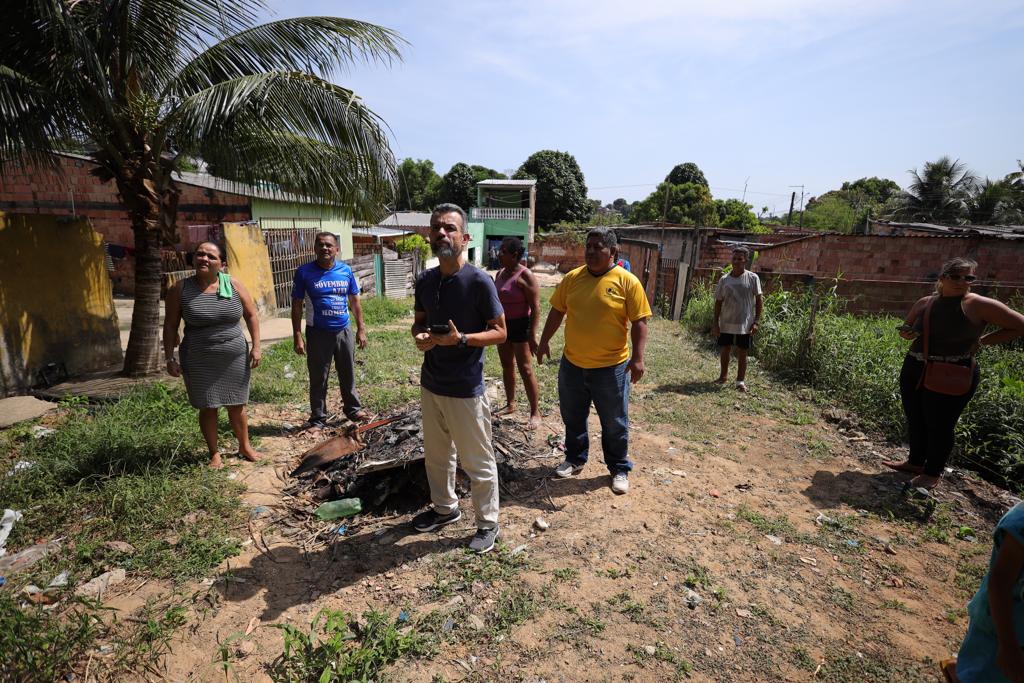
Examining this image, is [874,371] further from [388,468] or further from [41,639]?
Answer: [41,639]

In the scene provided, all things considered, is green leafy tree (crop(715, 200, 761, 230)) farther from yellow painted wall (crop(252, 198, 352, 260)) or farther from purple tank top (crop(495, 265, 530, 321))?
purple tank top (crop(495, 265, 530, 321))

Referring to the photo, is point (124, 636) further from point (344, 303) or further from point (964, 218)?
point (964, 218)

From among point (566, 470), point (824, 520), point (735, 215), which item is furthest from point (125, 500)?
point (735, 215)

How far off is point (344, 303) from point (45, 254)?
12.2 feet

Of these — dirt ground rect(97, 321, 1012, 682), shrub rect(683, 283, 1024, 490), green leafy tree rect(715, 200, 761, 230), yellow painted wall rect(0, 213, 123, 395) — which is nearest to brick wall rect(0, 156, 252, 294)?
yellow painted wall rect(0, 213, 123, 395)

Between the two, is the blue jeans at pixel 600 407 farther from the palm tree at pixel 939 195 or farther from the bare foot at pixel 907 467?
the palm tree at pixel 939 195

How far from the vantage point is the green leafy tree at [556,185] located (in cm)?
3791

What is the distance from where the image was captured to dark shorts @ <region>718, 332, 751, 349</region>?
6.24 metres

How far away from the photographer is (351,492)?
12.3ft

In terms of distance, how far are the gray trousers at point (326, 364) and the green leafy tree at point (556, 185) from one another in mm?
35297

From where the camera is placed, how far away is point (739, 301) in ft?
20.2

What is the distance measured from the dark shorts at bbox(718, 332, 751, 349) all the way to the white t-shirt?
52 millimetres

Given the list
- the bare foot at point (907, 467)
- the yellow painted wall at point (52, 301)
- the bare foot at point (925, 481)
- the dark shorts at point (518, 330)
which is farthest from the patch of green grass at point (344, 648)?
the yellow painted wall at point (52, 301)

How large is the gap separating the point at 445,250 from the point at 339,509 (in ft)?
6.71
